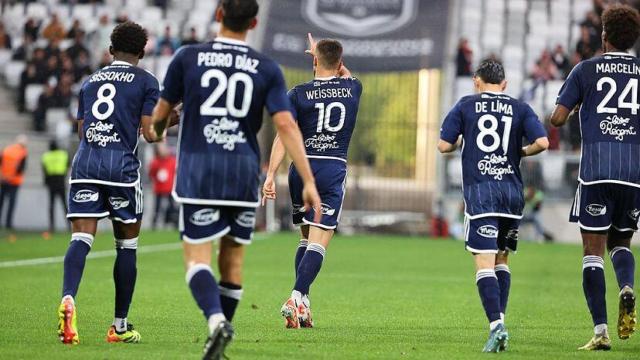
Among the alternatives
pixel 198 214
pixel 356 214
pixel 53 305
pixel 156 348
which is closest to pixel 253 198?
pixel 198 214

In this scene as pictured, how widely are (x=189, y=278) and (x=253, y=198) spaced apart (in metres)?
0.57

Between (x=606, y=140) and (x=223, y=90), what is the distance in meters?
3.03

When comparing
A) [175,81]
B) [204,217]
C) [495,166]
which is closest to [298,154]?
[204,217]

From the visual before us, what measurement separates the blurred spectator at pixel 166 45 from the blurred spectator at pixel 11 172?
673 cm

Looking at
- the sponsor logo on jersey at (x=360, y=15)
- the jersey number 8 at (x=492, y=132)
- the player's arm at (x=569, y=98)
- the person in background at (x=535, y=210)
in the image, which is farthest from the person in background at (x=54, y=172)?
the player's arm at (x=569, y=98)

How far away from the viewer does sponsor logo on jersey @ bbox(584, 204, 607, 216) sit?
8312 mm

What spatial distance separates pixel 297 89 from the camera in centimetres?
1007

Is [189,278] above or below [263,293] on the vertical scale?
above

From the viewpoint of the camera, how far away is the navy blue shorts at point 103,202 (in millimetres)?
8125

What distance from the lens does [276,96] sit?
265 inches

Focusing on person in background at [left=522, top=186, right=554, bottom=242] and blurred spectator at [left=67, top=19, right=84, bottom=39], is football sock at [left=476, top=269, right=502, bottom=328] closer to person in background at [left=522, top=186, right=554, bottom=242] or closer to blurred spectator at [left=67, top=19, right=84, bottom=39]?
person in background at [left=522, top=186, right=554, bottom=242]

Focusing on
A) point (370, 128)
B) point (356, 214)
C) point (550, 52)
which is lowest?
point (356, 214)

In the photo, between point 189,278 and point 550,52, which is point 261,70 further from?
point 550,52

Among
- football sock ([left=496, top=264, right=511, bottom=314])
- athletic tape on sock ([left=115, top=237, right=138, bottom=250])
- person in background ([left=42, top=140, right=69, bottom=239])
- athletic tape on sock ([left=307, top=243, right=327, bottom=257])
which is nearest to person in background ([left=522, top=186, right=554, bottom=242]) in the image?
person in background ([left=42, top=140, right=69, bottom=239])
